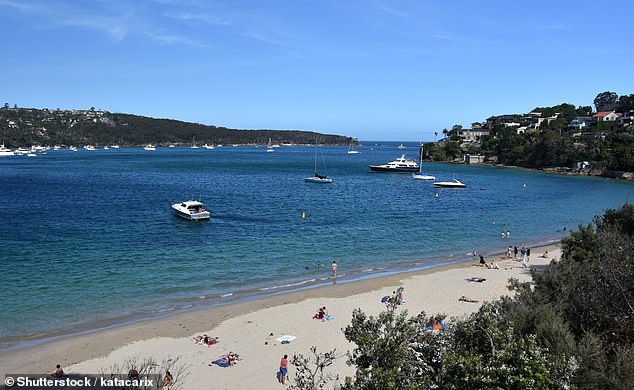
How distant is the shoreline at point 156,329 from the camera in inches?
695

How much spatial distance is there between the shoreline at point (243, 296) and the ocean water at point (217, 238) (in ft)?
0.41

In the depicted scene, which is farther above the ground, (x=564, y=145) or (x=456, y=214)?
(x=564, y=145)

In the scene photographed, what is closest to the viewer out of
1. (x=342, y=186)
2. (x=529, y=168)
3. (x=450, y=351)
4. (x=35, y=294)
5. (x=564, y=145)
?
(x=450, y=351)

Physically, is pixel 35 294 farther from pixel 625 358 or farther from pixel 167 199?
pixel 167 199

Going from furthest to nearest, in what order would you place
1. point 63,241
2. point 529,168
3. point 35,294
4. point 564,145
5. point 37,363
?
point 529,168
point 564,145
point 63,241
point 35,294
point 37,363

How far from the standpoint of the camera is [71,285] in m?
26.4

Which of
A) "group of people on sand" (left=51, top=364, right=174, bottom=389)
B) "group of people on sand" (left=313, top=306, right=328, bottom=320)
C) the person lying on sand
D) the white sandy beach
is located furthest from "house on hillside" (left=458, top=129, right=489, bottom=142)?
"group of people on sand" (left=51, top=364, right=174, bottom=389)

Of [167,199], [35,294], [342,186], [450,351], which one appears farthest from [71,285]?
[342,186]

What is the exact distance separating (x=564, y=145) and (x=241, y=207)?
93.4 meters

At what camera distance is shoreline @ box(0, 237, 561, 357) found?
20.0m

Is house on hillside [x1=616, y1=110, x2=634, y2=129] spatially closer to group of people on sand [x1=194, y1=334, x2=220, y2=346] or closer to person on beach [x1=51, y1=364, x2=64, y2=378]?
group of people on sand [x1=194, y1=334, x2=220, y2=346]

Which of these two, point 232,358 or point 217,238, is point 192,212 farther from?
point 232,358

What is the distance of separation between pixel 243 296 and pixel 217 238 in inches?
582

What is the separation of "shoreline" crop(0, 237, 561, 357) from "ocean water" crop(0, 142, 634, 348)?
126mm
